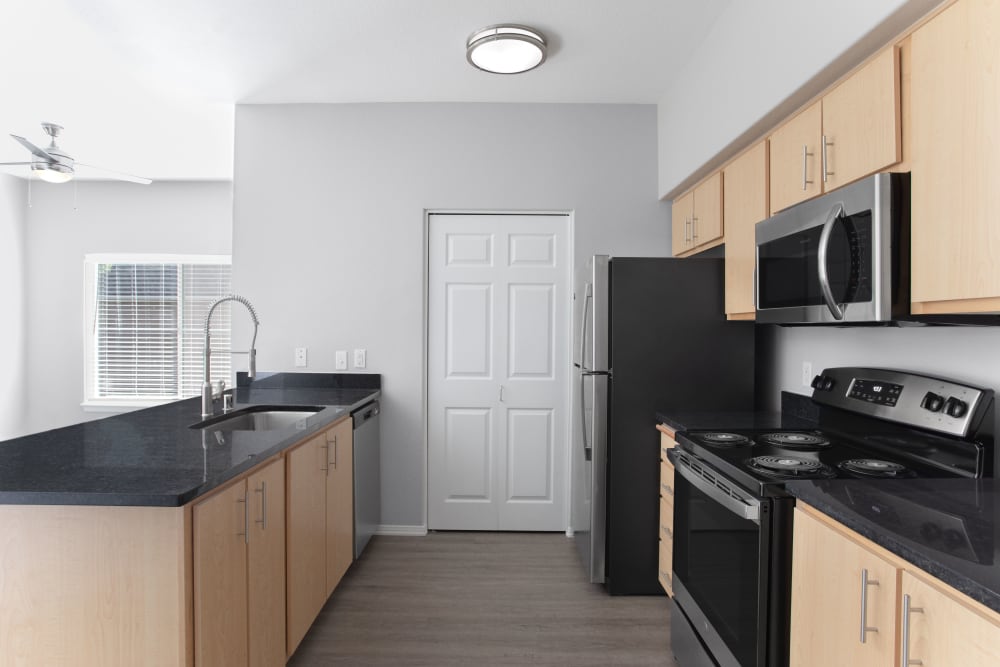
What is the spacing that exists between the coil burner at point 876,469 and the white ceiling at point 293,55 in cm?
195

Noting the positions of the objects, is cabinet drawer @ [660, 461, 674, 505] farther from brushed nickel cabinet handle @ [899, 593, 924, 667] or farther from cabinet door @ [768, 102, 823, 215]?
brushed nickel cabinet handle @ [899, 593, 924, 667]

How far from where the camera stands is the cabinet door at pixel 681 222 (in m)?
3.15

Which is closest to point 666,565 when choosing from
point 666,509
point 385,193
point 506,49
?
point 666,509

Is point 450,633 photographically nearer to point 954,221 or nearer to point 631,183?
→ point 954,221

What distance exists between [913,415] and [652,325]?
115 cm

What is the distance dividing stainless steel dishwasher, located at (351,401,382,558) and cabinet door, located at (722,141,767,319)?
1927 millimetres

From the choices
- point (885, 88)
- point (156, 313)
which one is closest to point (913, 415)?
point (885, 88)

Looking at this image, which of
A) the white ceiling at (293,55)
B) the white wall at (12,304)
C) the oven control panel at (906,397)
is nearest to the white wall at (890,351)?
the oven control panel at (906,397)

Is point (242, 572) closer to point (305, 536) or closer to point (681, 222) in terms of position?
point (305, 536)

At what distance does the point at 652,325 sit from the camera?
2701 millimetres

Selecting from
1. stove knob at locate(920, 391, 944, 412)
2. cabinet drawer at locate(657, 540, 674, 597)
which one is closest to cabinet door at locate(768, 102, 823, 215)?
stove knob at locate(920, 391, 944, 412)

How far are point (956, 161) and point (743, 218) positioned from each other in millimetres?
1164

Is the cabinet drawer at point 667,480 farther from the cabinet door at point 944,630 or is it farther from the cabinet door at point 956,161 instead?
the cabinet door at point 944,630

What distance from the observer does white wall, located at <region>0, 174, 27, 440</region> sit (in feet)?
16.4
